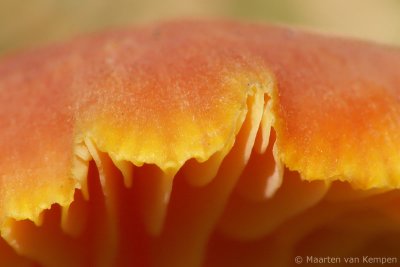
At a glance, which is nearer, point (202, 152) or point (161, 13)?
point (202, 152)

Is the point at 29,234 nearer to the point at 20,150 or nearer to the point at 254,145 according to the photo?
the point at 20,150

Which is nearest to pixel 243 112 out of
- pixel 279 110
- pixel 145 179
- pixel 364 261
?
pixel 279 110

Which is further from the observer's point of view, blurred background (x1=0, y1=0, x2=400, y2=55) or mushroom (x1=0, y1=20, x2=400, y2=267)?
blurred background (x1=0, y1=0, x2=400, y2=55)

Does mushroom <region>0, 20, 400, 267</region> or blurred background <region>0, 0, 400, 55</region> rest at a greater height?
blurred background <region>0, 0, 400, 55</region>

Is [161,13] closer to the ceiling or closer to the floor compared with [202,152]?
closer to the ceiling
